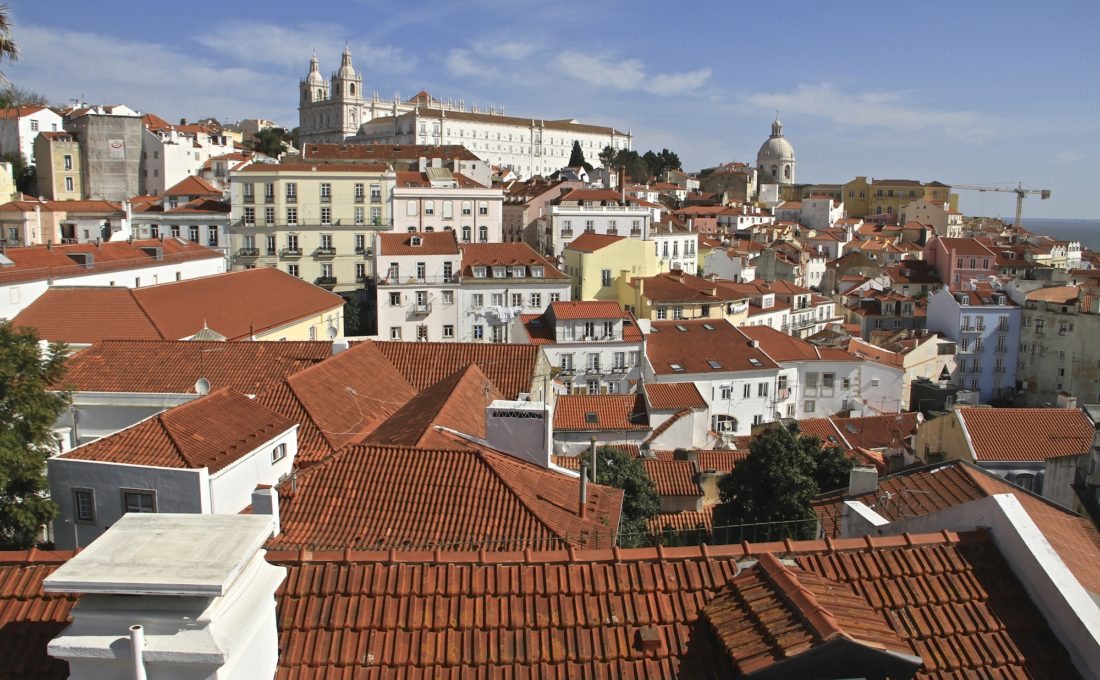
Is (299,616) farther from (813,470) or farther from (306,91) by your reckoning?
(306,91)

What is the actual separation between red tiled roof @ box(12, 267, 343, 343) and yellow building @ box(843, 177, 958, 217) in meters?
121

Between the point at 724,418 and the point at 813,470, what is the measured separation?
19.7 m

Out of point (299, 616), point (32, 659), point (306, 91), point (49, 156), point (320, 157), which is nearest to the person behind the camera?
point (32, 659)

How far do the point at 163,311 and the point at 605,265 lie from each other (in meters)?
29.7

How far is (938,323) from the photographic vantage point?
5688cm

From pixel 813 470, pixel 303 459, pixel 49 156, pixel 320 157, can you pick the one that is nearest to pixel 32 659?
pixel 303 459

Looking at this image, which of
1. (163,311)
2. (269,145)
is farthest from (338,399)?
(269,145)

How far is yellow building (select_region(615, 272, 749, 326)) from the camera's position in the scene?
160ft

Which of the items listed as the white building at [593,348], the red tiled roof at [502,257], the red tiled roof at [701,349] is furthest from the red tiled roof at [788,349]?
the red tiled roof at [502,257]

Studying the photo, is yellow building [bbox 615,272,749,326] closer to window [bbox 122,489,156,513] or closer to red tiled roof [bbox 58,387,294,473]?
red tiled roof [bbox 58,387,294,473]

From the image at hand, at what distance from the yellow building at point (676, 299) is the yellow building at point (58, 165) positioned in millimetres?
53643

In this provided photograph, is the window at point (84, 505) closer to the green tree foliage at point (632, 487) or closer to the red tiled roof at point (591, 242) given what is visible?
the green tree foliage at point (632, 487)

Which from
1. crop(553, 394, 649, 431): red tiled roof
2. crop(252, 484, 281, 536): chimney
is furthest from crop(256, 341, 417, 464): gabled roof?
crop(553, 394, 649, 431): red tiled roof

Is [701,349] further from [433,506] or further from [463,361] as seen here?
[433,506]
